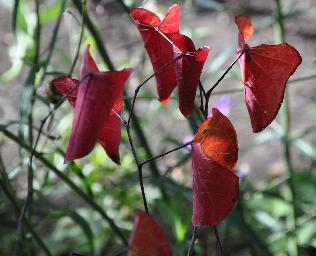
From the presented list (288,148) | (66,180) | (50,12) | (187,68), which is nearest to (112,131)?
(187,68)

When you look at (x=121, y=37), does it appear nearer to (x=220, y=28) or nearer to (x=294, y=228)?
(x=220, y=28)

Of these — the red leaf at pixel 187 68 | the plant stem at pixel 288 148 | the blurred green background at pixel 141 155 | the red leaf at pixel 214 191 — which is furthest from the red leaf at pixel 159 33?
the plant stem at pixel 288 148

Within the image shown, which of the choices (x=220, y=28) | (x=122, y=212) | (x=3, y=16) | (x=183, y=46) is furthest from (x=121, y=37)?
(x=183, y=46)

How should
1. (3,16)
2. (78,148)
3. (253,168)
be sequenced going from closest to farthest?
1. (78,148)
2. (253,168)
3. (3,16)

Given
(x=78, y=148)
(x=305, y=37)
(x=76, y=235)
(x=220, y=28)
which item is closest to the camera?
(x=78, y=148)

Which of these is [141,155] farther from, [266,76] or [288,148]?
[266,76]

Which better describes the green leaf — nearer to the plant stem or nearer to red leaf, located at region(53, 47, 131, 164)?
the plant stem

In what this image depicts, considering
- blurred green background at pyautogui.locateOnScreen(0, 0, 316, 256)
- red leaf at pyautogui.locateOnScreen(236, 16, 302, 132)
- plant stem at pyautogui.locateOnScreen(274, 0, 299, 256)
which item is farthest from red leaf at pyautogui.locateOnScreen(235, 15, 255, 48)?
plant stem at pyautogui.locateOnScreen(274, 0, 299, 256)
